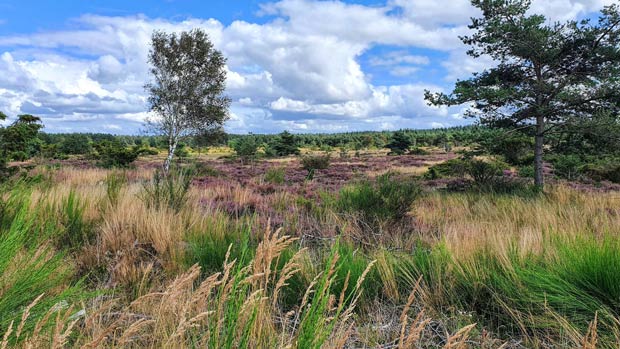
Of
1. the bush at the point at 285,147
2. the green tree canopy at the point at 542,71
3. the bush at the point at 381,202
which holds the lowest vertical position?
the bush at the point at 285,147

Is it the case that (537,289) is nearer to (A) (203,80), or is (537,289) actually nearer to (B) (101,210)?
(B) (101,210)

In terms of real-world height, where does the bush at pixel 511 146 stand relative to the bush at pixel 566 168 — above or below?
above

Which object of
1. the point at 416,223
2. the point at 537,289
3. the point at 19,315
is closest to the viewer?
the point at 19,315

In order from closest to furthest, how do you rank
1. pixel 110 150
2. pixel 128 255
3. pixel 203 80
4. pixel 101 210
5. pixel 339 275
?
pixel 339 275, pixel 128 255, pixel 101 210, pixel 203 80, pixel 110 150

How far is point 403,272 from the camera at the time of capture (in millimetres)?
3436

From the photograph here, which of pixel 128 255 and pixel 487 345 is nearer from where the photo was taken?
pixel 487 345

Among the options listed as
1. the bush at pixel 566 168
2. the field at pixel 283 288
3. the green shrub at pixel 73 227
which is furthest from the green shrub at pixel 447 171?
the green shrub at pixel 73 227

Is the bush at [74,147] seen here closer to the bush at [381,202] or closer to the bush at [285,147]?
the bush at [285,147]

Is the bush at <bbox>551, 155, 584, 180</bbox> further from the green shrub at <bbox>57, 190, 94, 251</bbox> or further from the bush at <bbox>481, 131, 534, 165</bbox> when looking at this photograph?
the green shrub at <bbox>57, 190, 94, 251</bbox>

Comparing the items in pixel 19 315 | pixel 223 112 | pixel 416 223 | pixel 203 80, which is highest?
pixel 203 80

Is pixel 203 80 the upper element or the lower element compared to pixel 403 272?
upper

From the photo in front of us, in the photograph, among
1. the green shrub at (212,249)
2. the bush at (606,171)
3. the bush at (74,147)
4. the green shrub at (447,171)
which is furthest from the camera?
the bush at (74,147)

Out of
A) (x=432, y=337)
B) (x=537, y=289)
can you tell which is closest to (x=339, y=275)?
(x=432, y=337)

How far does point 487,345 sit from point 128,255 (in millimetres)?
3326
